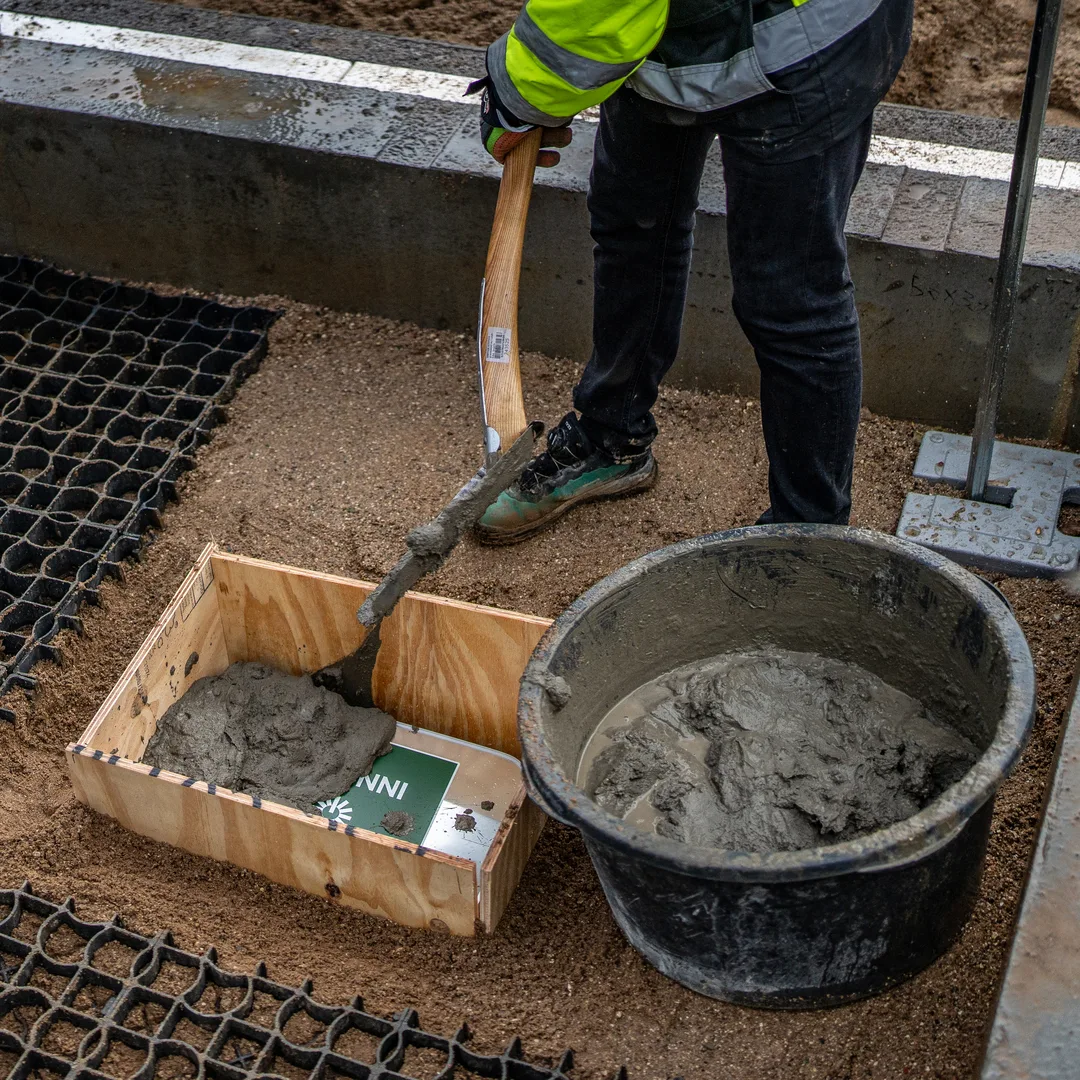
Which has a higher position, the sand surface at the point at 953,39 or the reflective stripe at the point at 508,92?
the reflective stripe at the point at 508,92

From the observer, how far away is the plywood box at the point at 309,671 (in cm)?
222

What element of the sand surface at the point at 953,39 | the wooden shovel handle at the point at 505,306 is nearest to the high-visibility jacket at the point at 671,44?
the wooden shovel handle at the point at 505,306

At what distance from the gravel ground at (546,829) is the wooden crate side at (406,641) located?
0.90 ft

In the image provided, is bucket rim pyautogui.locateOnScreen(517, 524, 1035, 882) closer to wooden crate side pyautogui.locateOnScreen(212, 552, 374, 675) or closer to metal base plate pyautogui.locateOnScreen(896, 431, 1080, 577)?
wooden crate side pyautogui.locateOnScreen(212, 552, 374, 675)

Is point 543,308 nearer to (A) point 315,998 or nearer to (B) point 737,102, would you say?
(B) point 737,102

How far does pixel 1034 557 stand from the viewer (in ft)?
9.41

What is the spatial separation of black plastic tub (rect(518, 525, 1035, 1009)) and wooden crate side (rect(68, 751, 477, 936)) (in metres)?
0.31

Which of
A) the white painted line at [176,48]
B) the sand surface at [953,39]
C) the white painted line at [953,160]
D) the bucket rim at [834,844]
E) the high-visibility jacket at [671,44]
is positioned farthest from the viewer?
the sand surface at [953,39]

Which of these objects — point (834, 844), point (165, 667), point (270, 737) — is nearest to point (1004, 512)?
point (834, 844)

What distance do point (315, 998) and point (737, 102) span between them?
168 centimetres

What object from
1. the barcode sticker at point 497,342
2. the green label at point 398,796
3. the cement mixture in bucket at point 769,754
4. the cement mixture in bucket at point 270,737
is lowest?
the green label at point 398,796

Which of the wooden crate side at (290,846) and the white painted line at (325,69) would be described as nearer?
the wooden crate side at (290,846)

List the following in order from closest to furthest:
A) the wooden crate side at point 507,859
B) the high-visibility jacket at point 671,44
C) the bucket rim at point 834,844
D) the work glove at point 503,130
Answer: the bucket rim at point 834,844
the high-visibility jacket at point 671,44
the wooden crate side at point 507,859
the work glove at point 503,130

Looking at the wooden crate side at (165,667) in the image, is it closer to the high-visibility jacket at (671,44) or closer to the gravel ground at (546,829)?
the gravel ground at (546,829)
